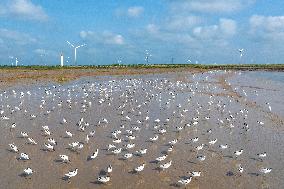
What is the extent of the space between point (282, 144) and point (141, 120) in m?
10.6

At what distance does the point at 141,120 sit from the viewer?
32.2 meters

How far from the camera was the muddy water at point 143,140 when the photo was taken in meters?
18.8

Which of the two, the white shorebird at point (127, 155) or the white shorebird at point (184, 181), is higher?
the white shorebird at point (127, 155)

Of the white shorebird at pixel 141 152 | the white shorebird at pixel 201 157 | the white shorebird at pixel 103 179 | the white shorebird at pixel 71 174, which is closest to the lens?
the white shorebird at pixel 103 179

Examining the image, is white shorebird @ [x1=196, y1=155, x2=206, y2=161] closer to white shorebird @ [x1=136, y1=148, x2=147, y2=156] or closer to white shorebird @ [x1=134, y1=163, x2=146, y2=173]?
white shorebird @ [x1=136, y1=148, x2=147, y2=156]

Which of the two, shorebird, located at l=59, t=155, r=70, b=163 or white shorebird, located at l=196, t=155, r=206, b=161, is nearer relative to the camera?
shorebird, located at l=59, t=155, r=70, b=163

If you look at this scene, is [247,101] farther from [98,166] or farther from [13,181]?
[13,181]

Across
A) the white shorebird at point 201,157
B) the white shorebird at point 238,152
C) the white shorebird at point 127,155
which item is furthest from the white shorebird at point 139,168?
the white shorebird at point 238,152

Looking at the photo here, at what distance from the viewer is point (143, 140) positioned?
25719mm

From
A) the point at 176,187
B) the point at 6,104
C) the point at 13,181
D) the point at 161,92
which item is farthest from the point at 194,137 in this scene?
the point at 161,92

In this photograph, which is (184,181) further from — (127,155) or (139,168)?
(127,155)

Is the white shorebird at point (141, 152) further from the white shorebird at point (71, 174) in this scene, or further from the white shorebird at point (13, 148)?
the white shorebird at point (13, 148)

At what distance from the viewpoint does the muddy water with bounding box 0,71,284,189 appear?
741 inches

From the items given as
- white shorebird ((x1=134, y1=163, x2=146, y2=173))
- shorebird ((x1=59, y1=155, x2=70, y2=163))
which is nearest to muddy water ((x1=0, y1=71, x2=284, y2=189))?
white shorebird ((x1=134, y1=163, x2=146, y2=173))
